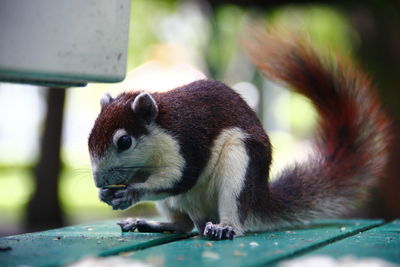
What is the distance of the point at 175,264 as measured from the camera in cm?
252

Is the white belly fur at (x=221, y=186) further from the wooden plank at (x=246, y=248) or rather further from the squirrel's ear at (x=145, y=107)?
the squirrel's ear at (x=145, y=107)

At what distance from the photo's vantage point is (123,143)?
139 inches

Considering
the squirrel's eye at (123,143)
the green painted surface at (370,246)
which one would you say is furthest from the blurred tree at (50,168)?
the green painted surface at (370,246)

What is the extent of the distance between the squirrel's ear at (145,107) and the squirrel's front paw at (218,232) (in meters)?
0.64

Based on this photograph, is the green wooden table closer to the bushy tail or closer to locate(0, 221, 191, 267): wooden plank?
locate(0, 221, 191, 267): wooden plank

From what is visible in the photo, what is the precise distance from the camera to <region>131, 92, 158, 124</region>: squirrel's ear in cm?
362

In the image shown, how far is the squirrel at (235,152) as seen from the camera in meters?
3.56

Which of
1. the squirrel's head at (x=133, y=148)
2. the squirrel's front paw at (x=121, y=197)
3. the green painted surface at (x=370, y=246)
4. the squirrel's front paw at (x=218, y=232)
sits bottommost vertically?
the squirrel's front paw at (x=218, y=232)

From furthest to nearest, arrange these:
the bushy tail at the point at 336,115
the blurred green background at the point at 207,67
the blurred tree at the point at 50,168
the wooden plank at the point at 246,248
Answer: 1. the blurred tree at the point at 50,168
2. the blurred green background at the point at 207,67
3. the bushy tail at the point at 336,115
4. the wooden plank at the point at 246,248

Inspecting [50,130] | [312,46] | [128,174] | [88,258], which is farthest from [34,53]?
[50,130]

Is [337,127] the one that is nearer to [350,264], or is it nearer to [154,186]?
[154,186]

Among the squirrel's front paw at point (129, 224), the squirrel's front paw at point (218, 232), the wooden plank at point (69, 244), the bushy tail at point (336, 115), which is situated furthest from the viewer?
the bushy tail at point (336, 115)

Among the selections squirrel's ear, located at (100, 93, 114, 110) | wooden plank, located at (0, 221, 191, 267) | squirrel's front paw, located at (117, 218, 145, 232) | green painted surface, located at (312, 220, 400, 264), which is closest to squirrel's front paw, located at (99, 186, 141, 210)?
wooden plank, located at (0, 221, 191, 267)

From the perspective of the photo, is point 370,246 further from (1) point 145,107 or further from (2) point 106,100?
(2) point 106,100
